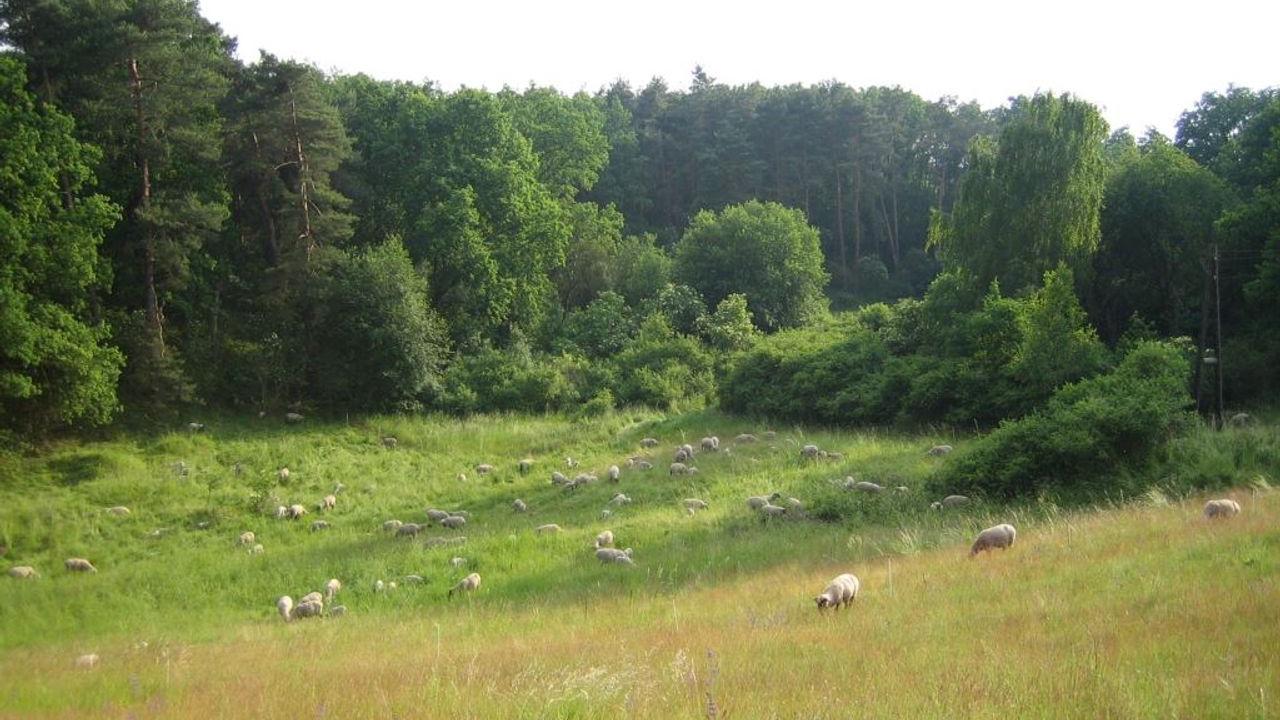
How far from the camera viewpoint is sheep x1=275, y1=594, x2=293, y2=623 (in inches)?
587

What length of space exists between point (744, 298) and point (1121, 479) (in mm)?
29751

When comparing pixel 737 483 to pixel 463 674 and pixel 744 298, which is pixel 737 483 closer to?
pixel 463 674

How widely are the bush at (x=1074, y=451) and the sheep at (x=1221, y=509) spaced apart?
532 centimetres

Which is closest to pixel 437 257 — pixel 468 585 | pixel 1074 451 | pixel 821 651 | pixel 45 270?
pixel 45 270

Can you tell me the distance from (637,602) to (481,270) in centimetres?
3270

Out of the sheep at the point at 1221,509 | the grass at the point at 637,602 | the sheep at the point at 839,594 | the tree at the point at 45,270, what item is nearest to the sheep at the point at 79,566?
the grass at the point at 637,602

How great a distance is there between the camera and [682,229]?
244ft

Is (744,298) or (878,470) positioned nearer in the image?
(878,470)

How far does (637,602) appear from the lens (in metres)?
12.9

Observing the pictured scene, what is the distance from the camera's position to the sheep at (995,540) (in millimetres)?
12938

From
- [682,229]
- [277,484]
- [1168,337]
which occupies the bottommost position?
[277,484]

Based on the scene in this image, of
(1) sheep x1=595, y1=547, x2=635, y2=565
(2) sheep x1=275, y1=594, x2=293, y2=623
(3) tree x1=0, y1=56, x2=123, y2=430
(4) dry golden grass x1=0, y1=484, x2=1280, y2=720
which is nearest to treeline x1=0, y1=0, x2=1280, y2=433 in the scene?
(3) tree x1=0, y1=56, x2=123, y2=430

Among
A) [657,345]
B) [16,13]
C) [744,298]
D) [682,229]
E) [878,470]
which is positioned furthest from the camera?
[682,229]

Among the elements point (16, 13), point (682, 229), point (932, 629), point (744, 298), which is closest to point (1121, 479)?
point (932, 629)
